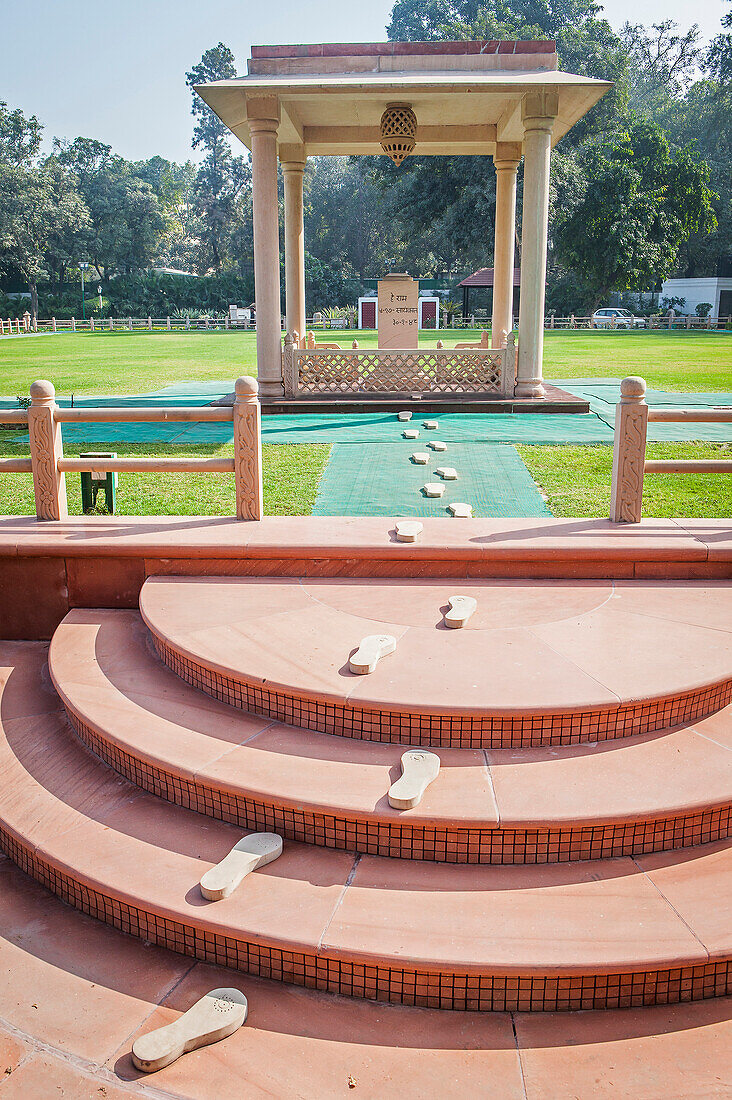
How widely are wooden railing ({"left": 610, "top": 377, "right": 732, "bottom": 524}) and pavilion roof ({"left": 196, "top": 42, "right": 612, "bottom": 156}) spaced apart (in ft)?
29.8

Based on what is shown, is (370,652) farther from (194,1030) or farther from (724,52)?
(724,52)

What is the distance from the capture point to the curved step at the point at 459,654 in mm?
4152

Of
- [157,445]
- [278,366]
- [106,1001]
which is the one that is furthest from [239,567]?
[278,366]

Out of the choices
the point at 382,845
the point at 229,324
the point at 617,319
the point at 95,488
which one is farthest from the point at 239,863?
the point at 229,324

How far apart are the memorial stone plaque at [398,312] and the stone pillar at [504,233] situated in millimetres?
1651

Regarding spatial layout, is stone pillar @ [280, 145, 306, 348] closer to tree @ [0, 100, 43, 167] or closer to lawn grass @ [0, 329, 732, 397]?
lawn grass @ [0, 329, 732, 397]

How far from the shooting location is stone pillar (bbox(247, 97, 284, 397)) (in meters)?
14.0


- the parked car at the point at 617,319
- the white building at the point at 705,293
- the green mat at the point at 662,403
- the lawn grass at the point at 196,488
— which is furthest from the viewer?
the white building at the point at 705,293

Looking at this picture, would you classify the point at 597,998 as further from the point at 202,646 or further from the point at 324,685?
the point at 202,646

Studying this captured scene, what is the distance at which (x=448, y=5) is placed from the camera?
83250 millimetres

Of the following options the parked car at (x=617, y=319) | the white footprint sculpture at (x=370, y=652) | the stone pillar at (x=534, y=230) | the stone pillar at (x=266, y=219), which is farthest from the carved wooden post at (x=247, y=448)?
the parked car at (x=617, y=319)

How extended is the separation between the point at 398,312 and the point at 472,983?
16.1 metres

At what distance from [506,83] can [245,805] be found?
506 inches

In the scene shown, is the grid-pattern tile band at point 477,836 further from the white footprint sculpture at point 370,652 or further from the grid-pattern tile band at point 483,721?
the white footprint sculpture at point 370,652
